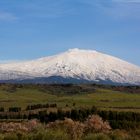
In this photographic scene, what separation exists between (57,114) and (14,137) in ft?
437

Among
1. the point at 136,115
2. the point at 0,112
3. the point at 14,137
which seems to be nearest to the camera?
the point at 14,137

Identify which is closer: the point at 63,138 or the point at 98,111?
the point at 63,138

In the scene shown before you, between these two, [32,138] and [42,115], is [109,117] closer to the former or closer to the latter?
[42,115]

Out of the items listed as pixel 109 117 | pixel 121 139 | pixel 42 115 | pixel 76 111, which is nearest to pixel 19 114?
pixel 42 115

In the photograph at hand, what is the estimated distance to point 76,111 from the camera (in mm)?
159875

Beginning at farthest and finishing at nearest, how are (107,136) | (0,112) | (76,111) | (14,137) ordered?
(0,112), (76,111), (107,136), (14,137)

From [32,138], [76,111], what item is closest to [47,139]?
[32,138]

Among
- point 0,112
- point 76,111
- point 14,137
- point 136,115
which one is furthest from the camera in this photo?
point 0,112

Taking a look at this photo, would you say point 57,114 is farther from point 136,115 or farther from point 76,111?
point 136,115

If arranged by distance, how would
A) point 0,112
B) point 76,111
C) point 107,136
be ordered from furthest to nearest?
point 0,112
point 76,111
point 107,136

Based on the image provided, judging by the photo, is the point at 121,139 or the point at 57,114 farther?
the point at 57,114

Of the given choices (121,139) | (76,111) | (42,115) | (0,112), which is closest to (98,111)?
(76,111)

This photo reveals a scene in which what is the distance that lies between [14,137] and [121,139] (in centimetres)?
730

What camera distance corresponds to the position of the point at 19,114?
552ft
